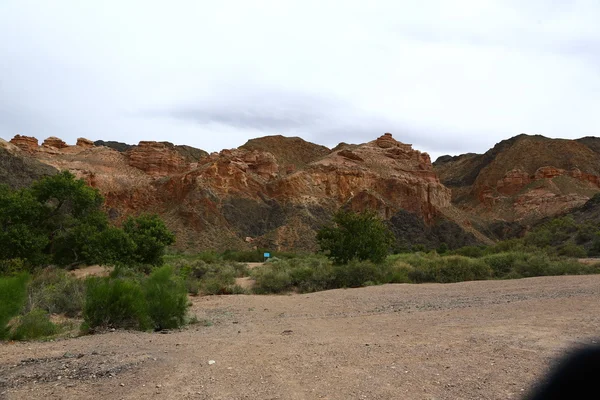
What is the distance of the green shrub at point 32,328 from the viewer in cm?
898

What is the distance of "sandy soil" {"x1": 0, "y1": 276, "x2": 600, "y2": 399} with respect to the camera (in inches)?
210

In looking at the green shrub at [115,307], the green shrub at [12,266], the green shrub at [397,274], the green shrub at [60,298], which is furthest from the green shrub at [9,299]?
the green shrub at [397,274]

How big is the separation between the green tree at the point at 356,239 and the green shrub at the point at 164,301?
49.0 feet

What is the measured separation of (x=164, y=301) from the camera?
10.6 m

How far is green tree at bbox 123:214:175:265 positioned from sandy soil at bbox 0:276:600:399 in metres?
13.5

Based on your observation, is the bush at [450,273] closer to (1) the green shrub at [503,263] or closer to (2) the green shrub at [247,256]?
(1) the green shrub at [503,263]

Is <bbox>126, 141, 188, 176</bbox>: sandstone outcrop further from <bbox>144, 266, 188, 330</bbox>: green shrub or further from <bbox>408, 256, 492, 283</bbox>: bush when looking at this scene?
<bbox>144, 266, 188, 330</bbox>: green shrub

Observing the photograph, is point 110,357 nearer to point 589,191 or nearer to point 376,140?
point 376,140

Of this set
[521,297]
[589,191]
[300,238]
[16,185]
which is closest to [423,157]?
[589,191]

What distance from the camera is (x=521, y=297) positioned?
13898 mm

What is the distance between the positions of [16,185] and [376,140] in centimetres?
5878

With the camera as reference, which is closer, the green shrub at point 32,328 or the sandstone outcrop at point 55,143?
the green shrub at point 32,328

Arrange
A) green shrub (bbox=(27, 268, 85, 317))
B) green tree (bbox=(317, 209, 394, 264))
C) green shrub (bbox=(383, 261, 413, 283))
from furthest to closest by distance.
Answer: green tree (bbox=(317, 209, 394, 264))
green shrub (bbox=(383, 261, 413, 283))
green shrub (bbox=(27, 268, 85, 317))

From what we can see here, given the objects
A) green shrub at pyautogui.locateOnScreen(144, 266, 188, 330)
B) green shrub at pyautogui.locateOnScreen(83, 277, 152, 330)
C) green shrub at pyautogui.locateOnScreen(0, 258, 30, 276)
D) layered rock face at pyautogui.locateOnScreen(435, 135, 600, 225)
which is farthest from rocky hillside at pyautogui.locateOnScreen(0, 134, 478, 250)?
green shrub at pyautogui.locateOnScreen(83, 277, 152, 330)
